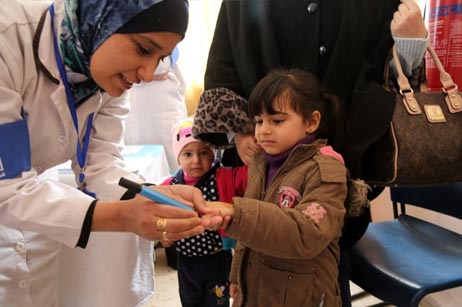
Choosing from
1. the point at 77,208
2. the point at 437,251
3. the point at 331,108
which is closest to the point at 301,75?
the point at 331,108

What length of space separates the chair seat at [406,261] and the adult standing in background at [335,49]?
0.09 m

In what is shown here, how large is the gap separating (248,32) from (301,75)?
21 centimetres

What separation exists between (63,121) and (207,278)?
2.45 ft

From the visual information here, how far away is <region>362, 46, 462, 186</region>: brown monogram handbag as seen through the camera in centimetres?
91

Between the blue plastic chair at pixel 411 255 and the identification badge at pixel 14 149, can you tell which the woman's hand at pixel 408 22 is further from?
the identification badge at pixel 14 149

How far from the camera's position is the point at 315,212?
815 mm

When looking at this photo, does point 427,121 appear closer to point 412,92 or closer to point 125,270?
point 412,92

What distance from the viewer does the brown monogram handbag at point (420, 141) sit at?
914mm

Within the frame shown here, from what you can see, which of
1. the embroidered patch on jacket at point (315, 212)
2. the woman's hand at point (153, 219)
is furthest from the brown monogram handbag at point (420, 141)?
the woman's hand at point (153, 219)

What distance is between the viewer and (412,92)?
0.96 metres

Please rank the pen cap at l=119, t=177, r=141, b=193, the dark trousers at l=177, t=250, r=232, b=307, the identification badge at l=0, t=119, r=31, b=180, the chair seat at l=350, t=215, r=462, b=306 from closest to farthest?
the pen cap at l=119, t=177, r=141, b=193 < the identification badge at l=0, t=119, r=31, b=180 < the chair seat at l=350, t=215, r=462, b=306 < the dark trousers at l=177, t=250, r=232, b=307

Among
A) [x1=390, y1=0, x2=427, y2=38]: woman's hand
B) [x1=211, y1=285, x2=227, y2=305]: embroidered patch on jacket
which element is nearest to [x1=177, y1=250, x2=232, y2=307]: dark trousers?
[x1=211, y1=285, x2=227, y2=305]: embroidered patch on jacket

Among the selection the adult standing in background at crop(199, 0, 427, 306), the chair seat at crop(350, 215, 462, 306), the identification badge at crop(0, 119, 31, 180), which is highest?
the adult standing in background at crop(199, 0, 427, 306)

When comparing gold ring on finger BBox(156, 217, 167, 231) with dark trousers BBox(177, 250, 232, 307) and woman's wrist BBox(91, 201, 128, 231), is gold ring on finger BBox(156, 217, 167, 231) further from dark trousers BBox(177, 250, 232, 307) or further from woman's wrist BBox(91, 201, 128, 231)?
dark trousers BBox(177, 250, 232, 307)
